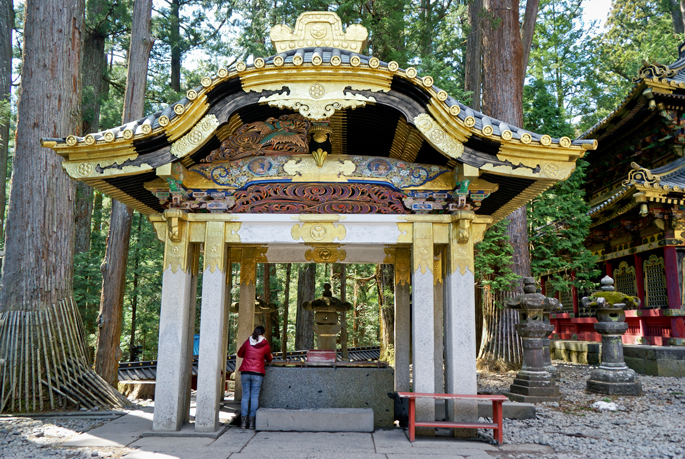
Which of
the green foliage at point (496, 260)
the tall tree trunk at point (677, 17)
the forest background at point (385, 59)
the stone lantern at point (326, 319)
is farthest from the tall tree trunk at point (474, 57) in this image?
the tall tree trunk at point (677, 17)

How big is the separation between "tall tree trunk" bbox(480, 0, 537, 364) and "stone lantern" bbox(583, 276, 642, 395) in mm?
1963

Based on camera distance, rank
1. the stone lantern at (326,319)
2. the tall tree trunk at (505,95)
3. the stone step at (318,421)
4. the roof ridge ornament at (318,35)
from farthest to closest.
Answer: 1. the tall tree trunk at (505,95)
2. the stone lantern at (326,319)
3. the roof ridge ornament at (318,35)
4. the stone step at (318,421)

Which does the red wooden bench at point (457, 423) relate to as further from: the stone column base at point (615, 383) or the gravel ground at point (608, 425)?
the stone column base at point (615, 383)

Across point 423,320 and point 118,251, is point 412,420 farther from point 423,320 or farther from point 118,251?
point 118,251

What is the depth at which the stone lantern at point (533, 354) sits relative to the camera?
29.5ft

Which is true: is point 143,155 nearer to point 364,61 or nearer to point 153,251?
point 364,61

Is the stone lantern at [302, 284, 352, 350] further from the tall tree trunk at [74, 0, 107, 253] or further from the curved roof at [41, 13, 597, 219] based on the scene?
the tall tree trunk at [74, 0, 107, 253]

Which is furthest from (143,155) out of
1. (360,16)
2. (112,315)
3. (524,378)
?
(360,16)

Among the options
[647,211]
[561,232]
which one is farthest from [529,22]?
[647,211]

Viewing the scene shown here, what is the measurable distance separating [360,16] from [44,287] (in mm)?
10182

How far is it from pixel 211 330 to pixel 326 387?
1926mm

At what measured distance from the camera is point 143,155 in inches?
237

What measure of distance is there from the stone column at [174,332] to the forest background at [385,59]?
5.41 metres

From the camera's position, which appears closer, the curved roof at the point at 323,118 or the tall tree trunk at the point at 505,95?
the curved roof at the point at 323,118
